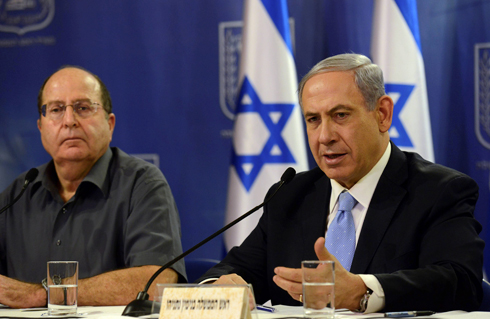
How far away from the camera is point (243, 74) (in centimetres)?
380

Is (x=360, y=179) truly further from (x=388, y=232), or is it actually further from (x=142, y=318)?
(x=142, y=318)

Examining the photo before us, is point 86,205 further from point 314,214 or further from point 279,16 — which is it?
point 279,16

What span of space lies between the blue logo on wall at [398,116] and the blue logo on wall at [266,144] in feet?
2.07

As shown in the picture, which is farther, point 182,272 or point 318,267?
point 182,272

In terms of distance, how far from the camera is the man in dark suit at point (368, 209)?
194 cm

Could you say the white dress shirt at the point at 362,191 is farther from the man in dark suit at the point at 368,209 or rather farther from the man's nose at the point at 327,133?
the man's nose at the point at 327,133

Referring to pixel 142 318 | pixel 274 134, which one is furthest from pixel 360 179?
pixel 274 134

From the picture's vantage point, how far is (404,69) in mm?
3574

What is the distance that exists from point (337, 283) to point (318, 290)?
0.79ft

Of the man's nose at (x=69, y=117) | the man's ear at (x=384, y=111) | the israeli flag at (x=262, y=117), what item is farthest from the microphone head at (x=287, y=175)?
the israeli flag at (x=262, y=117)

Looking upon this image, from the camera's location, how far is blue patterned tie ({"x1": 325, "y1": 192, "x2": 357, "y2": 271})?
219 cm

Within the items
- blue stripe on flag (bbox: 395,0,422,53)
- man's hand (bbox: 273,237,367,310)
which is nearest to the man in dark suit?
man's hand (bbox: 273,237,367,310)

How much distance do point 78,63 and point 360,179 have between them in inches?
115

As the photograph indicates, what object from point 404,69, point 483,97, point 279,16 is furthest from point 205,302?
point 483,97
